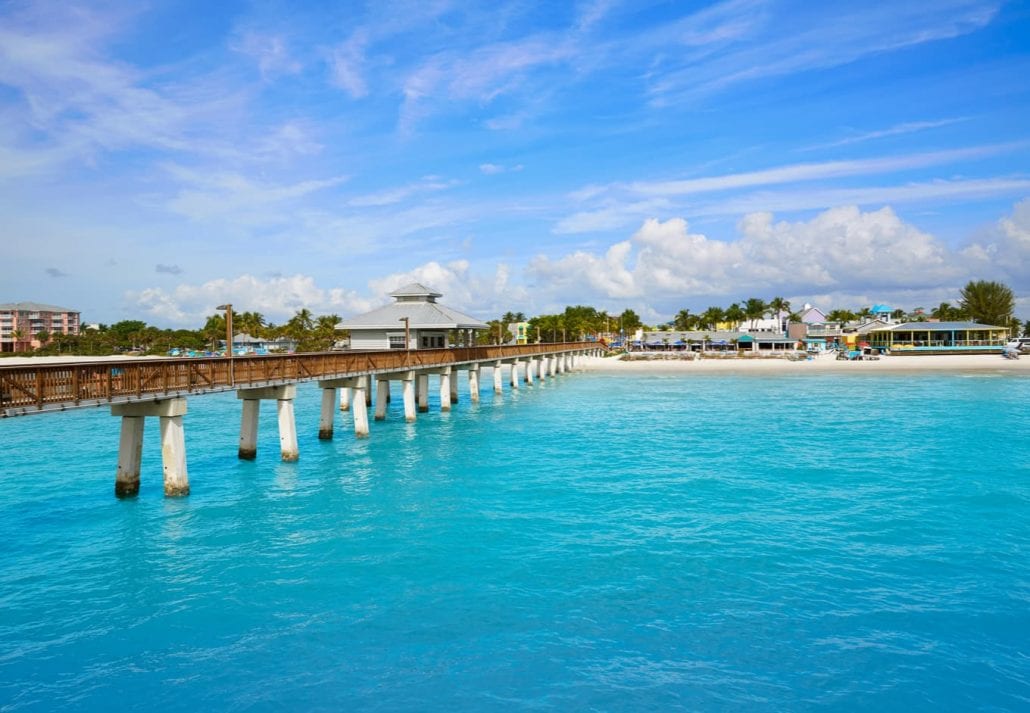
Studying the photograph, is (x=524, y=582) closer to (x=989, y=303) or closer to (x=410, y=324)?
(x=410, y=324)

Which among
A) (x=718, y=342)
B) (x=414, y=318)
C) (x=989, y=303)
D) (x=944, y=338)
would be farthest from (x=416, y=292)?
(x=989, y=303)

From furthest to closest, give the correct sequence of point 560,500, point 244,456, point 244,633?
point 244,456 < point 560,500 < point 244,633

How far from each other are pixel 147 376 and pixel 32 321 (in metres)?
192

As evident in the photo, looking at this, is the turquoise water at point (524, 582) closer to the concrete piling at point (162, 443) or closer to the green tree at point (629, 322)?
Result: the concrete piling at point (162, 443)

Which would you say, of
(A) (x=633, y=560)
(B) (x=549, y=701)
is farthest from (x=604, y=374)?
(B) (x=549, y=701)

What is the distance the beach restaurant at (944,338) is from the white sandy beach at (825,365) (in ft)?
10.4

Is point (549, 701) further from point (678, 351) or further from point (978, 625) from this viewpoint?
point (678, 351)

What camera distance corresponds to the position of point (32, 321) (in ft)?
577

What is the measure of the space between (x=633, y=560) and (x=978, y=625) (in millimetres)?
6934

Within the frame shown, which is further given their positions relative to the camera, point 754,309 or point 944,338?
point 754,309

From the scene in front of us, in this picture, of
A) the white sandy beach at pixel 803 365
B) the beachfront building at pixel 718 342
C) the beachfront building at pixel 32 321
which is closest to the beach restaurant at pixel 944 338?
the white sandy beach at pixel 803 365

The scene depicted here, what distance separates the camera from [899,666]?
11578 millimetres

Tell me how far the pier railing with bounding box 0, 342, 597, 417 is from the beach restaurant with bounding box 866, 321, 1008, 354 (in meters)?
110

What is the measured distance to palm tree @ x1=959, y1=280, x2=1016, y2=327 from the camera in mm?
147250
